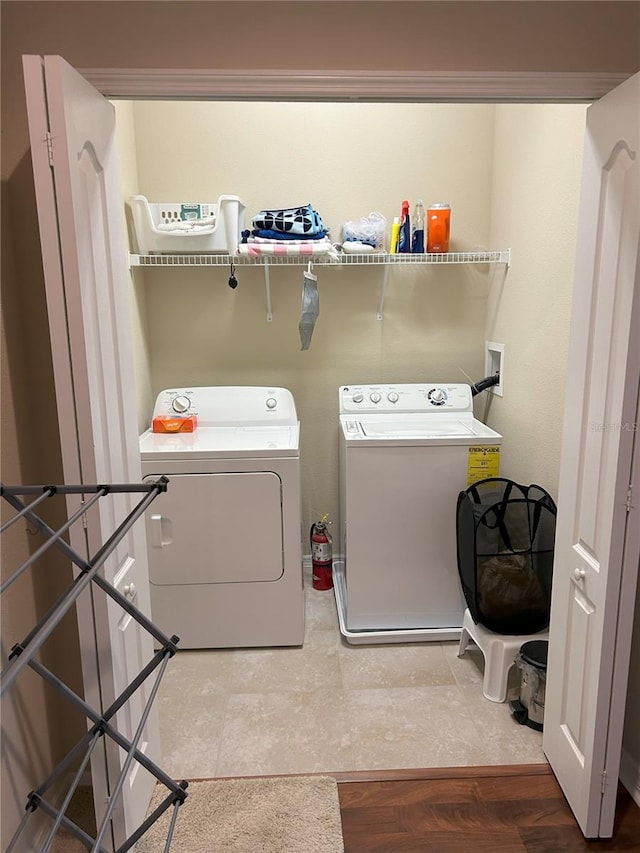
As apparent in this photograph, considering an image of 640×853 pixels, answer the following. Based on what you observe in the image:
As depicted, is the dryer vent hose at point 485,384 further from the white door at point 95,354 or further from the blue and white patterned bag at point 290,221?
the white door at point 95,354

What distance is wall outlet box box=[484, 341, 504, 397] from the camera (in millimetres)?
2928

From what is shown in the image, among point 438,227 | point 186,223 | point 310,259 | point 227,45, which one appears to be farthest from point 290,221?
point 227,45

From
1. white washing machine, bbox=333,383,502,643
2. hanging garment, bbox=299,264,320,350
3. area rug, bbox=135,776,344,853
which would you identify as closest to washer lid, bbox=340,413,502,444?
white washing machine, bbox=333,383,502,643

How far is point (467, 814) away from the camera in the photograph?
1.75 meters

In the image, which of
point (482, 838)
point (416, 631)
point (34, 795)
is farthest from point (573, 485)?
point (34, 795)

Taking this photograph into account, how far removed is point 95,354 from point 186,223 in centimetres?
160

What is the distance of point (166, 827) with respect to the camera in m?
1.72

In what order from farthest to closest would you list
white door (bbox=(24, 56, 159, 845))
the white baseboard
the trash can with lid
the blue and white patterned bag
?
the blue and white patterned bag < the trash can with lid < the white baseboard < white door (bbox=(24, 56, 159, 845))

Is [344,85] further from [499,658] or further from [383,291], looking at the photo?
[499,658]

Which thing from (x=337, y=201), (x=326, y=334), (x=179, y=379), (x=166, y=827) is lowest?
(x=166, y=827)

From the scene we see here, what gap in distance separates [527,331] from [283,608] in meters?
1.64

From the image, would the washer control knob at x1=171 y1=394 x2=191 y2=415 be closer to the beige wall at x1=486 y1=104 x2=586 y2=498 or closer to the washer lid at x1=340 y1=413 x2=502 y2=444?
the washer lid at x1=340 y1=413 x2=502 y2=444

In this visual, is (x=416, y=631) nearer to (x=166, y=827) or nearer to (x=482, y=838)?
(x=482, y=838)

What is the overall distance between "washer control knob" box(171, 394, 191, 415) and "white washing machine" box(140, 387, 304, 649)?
256 millimetres
